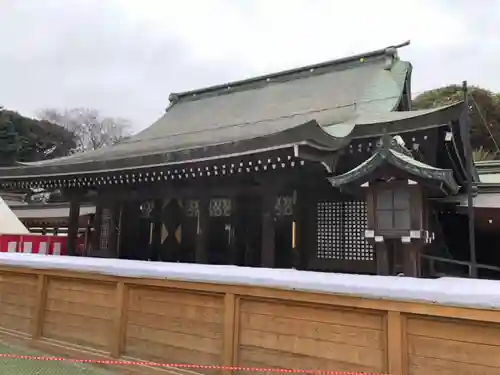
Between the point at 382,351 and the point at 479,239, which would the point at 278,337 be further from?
the point at 479,239

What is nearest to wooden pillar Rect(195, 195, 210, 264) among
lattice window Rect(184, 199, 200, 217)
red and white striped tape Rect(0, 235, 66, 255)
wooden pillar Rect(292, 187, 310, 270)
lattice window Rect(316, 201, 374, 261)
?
lattice window Rect(184, 199, 200, 217)

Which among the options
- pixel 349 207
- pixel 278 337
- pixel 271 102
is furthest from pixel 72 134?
pixel 278 337

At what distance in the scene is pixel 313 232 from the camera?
6543mm

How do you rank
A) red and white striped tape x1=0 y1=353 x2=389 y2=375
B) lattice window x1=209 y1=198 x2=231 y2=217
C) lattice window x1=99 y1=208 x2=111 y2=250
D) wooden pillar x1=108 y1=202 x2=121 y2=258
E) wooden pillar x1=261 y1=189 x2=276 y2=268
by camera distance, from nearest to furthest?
red and white striped tape x1=0 y1=353 x2=389 y2=375, wooden pillar x1=261 y1=189 x2=276 y2=268, lattice window x1=209 y1=198 x2=231 y2=217, wooden pillar x1=108 y1=202 x2=121 y2=258, lattice window x1=99 y1=208 x2=111 y2=250

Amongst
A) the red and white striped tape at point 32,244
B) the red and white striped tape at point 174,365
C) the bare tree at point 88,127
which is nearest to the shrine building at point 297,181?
the red and white striped tape at point 32,244

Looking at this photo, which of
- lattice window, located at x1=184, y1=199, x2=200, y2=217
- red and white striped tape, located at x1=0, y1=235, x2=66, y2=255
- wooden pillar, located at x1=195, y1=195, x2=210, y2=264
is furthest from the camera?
lattice window, located at x1=184, y1=199, x2=200, y2=217

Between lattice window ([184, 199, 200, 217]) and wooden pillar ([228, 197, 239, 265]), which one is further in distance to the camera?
lattice window ([184, 199, 200, 217])

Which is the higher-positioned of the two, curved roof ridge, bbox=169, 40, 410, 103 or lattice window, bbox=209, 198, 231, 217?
curved roof ridge, bbox=169, 40, 410, 103

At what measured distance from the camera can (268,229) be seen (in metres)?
6.34

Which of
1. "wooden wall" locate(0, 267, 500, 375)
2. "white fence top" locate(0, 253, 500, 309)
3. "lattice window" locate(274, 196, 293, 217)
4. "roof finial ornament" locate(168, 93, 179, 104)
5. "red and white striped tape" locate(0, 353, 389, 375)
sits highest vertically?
"roof finial ornament" locate(168, 93, 179, 104)

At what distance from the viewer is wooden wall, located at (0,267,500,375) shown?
2.08m

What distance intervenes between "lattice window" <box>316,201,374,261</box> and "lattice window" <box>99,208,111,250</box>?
4.88 meters

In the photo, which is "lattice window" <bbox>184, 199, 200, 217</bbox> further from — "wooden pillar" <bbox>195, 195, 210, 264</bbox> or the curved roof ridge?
the curved roof ridge

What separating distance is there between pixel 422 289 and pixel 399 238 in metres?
2.95
